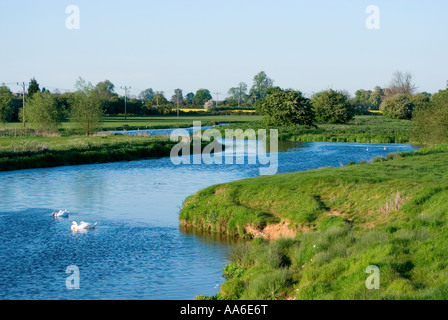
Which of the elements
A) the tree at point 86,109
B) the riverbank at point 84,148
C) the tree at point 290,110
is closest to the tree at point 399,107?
the tree at point 290,110

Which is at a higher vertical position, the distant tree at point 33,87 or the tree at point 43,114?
the distant tree at point 33,87

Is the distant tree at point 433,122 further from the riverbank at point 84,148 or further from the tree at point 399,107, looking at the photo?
the tree at point 399,107

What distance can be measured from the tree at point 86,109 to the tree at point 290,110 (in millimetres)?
38474

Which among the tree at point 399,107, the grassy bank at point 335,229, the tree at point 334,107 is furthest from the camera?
the tree at point 399,107

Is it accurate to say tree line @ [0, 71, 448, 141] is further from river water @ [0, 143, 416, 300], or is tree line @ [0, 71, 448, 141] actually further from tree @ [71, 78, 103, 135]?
river water @ [0, 143, 416, 300]

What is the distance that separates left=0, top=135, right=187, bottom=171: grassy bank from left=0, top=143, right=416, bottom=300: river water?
515 centimetres

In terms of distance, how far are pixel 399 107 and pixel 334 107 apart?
24206 millimetres

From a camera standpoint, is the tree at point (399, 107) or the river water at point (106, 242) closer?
the river water at point (106, 242)

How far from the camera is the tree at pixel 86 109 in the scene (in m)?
75.4

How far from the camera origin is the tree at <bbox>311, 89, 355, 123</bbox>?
120600 millimetres

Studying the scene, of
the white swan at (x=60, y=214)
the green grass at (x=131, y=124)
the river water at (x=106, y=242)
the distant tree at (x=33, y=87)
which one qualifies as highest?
the distant tree at (x=33, y=87)

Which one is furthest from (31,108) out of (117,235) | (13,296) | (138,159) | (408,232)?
(408,232)

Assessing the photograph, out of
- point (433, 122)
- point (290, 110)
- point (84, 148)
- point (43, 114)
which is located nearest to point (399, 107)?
point (290, 110)

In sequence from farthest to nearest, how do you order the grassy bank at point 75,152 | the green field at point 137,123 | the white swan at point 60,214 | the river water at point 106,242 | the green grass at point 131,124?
the green field at point 137,123 → the green grass at point 131,124 → the grassy bank at point 75,152 → the white swan at point 60,214 → the river water at point 106,242
